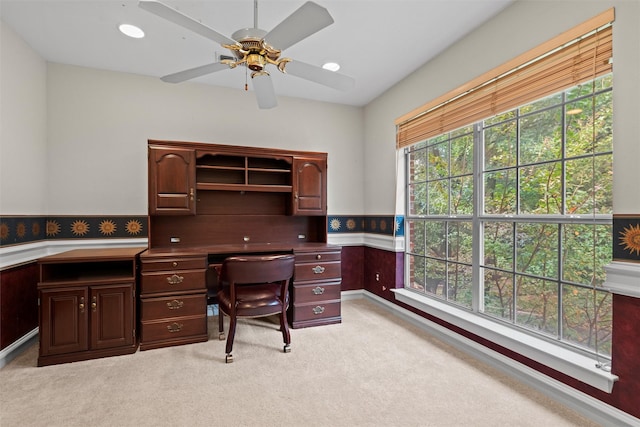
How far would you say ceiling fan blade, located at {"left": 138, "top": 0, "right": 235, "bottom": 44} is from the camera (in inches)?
53.6

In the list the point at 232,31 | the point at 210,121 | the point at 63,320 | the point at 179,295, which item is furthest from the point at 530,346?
the point at 210,121

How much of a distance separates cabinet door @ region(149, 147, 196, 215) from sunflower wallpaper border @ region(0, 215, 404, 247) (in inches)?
20.4

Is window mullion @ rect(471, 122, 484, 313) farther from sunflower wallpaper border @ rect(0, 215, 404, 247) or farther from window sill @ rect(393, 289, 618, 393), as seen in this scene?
sunflower wallpaper border @ rect(0, 215, 404, 247)

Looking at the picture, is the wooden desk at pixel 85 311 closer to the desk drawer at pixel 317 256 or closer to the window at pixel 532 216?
the desk drawer at pixel 317 256

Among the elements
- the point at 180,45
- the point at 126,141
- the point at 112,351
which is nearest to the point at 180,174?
the point at 126,141

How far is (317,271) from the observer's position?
315cm

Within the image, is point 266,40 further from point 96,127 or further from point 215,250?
point 96,127

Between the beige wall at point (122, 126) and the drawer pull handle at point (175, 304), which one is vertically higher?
the beige wall at point (122, 126)

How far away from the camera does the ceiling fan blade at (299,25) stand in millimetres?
1420

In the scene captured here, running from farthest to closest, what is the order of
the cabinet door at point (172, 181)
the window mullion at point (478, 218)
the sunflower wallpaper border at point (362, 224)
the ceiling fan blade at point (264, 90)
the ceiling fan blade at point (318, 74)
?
the sunflower wallpaper border at point (362, 224)
the cabinet door at point (172, 181)
the window mullion at point (478, 218)
the ceiling fan blade at point (264, 90)
the ceiling fan blade at point (318, 74)

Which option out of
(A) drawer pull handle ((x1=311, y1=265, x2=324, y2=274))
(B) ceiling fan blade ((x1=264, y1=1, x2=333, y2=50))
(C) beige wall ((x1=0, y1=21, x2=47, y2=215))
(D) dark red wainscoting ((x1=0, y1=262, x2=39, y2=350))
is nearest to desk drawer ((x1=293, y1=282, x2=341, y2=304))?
(A) drawer pull handle ((x1=311, y1=265, x2=324, y2=274))

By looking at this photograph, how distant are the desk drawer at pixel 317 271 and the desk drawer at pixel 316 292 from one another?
0.24 ft

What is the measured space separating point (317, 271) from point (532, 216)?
196 cm

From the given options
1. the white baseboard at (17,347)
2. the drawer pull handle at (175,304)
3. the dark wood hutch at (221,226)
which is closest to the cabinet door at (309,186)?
the dark wood hutch at (221,226)
